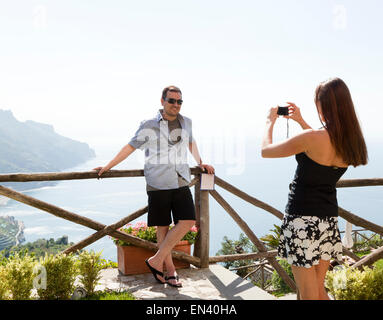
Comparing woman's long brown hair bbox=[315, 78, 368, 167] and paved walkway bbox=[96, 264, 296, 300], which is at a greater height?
woman's long brown hair bbox=[315, 78, 368, 167]

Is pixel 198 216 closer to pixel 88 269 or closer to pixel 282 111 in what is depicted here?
pixel 88 269

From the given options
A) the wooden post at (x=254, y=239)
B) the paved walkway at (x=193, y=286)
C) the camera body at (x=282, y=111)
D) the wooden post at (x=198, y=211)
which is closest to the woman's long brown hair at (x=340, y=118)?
the camera body at (x=282, y=111)

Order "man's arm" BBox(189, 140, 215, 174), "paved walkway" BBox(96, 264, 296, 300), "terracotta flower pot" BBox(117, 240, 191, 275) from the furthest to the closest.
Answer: "terracotta flower pot" BBox(117, 240, 191, 275), "man's arm" BBox(189, 140, 215, 174), "paved walkway" BBox(96, 264, 296, 300)

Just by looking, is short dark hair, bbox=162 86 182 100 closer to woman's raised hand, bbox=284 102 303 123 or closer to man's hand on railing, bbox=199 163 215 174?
man's hand on railing, bbox=199 163 215 174

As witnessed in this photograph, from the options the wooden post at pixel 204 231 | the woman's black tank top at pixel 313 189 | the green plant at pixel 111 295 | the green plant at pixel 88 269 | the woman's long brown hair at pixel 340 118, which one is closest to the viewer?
the woman's long brown hair at pixel 340 118

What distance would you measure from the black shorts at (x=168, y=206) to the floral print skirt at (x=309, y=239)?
1703mm

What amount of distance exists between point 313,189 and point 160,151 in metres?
1.84

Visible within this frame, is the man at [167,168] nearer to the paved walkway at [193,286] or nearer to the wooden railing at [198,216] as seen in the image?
the paved walkway at [193,286]

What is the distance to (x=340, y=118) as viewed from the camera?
1.91 meters

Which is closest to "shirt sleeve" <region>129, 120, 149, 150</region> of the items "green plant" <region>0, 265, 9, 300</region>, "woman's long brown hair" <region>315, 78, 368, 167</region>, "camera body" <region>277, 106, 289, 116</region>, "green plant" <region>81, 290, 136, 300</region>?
"green plant" <region>81, 290, 136, 300</region>

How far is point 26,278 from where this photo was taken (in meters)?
2.94

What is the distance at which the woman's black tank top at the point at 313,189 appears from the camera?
2033 mm

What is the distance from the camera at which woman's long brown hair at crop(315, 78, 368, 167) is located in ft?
6.26

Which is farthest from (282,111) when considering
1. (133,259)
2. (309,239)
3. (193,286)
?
(133,259)
